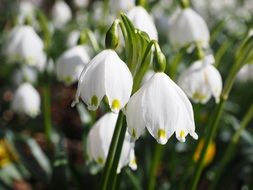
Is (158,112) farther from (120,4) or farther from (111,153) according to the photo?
(120,4)

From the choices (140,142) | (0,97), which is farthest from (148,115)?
(0,97)

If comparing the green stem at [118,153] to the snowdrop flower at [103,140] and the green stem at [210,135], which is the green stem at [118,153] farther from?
the green stem at [210,135]

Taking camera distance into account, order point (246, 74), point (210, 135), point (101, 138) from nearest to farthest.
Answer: point (101, 138) < point (210, 135) < point (246, 74)

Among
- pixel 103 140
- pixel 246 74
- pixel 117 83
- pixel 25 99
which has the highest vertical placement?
pixel 117 83

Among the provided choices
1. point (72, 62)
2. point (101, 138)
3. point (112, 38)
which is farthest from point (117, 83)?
point (72, 62)

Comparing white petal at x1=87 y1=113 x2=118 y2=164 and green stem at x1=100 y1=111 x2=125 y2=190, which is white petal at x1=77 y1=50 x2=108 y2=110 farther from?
white petal at x1=87 y1=113 x2=118 y2=164

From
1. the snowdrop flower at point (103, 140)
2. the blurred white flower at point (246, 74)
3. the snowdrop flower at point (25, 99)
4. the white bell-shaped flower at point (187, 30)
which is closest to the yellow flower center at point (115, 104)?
the snowdrop flower at point (103, 140)

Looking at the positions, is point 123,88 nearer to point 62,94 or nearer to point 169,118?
point 169,118
